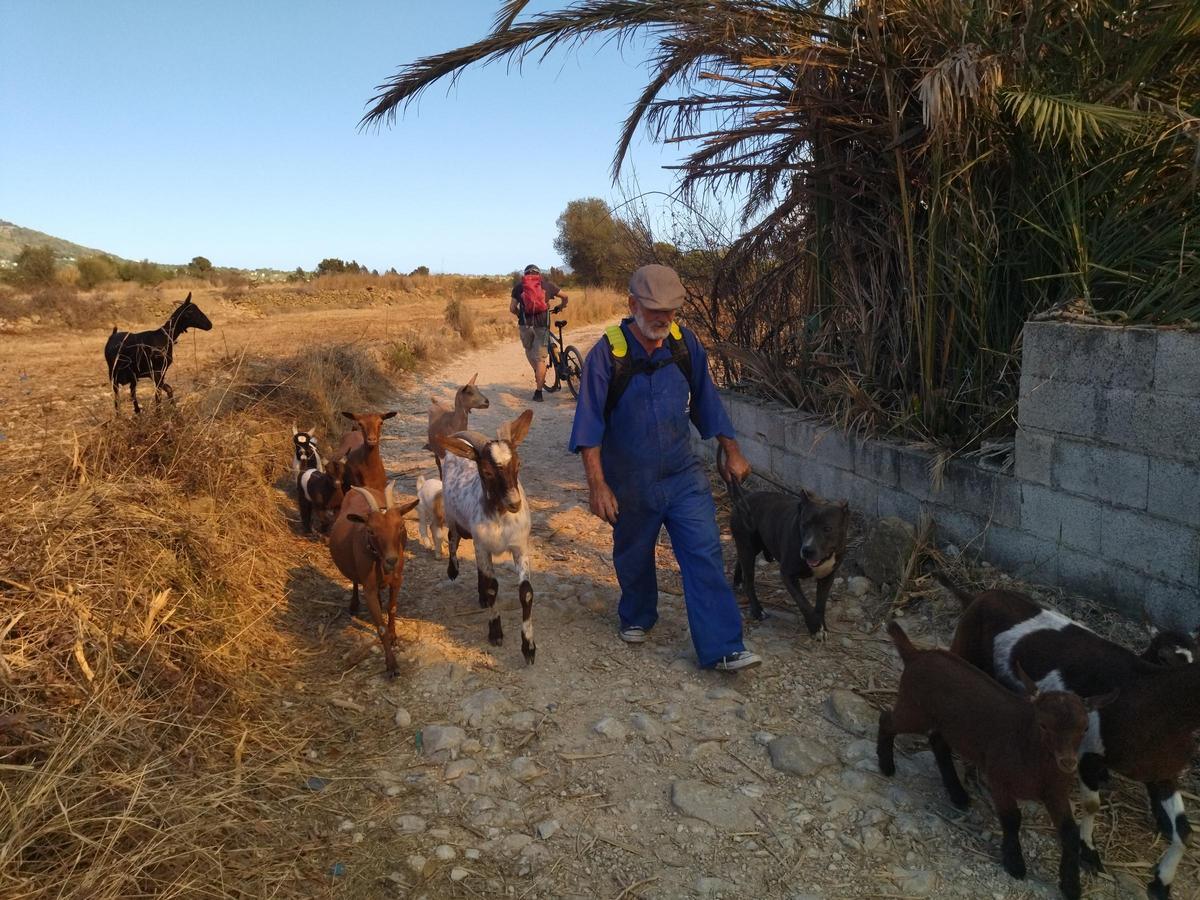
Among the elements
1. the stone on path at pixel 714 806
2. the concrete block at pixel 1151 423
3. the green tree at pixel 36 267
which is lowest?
the stone on path at pixel 714 806

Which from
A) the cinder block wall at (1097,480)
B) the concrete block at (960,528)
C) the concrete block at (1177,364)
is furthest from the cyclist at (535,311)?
the concrete block at (1177,364)

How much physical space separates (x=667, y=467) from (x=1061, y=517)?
8.18 feet

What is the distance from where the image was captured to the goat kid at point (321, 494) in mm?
7188

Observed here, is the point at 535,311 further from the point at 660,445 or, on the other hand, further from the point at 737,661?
the point at 737,661

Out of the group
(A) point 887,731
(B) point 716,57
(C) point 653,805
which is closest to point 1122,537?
(A) point 887,731

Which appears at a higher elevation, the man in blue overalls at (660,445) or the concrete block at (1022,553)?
the man in blue overalls at (660,445)

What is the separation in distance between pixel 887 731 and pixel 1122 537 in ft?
6.70

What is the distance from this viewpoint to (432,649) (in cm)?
540

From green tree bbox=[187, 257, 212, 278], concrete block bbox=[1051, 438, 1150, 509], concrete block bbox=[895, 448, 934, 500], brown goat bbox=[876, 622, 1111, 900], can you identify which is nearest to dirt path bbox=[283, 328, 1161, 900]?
brown goat bbox=[876, 622, 1111, 900]

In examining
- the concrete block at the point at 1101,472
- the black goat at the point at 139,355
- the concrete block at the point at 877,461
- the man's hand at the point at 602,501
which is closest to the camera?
the concrete block at the point at 1101,472

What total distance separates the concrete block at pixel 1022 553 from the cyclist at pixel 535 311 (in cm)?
967

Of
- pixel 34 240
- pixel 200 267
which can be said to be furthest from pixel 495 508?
pixel 34 240

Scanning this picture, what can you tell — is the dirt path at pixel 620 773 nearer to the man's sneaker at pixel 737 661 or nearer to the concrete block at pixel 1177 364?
the man's sneaker at pixel 737 661

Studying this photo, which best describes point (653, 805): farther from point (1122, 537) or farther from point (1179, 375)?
point (1179, 375)
